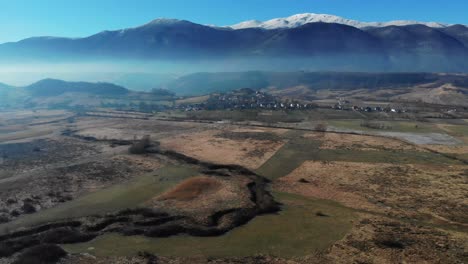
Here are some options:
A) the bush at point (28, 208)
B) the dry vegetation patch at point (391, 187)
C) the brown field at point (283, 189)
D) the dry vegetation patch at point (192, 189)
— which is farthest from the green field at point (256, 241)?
the bush at point (28, 208)

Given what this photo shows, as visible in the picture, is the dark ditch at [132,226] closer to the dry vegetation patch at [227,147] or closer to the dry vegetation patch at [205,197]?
the dry vegetation patch at [205,197]

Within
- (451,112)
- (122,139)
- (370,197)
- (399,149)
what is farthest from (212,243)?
(451,112)

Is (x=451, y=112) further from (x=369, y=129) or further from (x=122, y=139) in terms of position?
(x=122, y=139)

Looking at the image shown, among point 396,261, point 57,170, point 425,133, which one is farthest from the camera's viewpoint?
point 425,133

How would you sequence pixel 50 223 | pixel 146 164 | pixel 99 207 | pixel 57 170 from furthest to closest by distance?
pixel 146 164
pixel 57 170
pixel 99 207
pixel 50 223

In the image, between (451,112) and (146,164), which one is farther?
(451,112)

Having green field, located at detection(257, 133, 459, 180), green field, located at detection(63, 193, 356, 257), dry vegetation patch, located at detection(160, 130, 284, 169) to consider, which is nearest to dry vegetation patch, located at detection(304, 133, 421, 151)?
green field, located at detection(257, 133, 459, 180)

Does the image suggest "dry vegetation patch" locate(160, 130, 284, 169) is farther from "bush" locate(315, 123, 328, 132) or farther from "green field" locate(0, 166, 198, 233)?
"bush" locate(315, 123, 328, 132)
